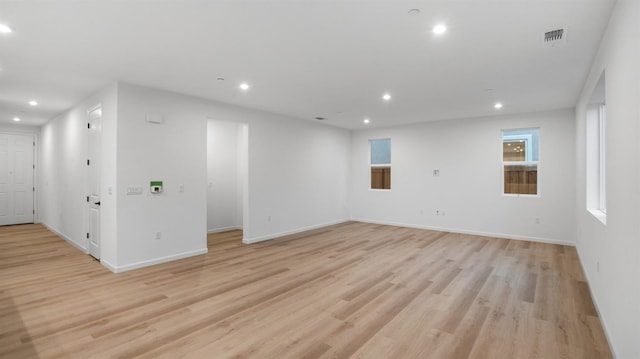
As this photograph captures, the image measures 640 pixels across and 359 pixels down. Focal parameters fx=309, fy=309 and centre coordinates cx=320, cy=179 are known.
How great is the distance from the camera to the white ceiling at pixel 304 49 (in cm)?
241

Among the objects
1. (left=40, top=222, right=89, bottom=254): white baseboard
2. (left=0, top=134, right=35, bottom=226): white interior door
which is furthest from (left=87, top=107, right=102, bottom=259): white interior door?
(left=0, top=134, right=35, bottom=226): white interior door

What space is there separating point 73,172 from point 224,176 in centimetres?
286

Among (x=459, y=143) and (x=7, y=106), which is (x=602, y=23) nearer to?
(x=459, y=143)

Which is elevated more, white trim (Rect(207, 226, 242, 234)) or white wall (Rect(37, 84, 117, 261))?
white wall (Rect(37, 84, 117, 261))

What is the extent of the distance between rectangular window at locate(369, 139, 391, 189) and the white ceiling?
10.6 ft

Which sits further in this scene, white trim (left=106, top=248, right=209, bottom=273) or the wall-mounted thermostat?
the wall-mounted thermostat

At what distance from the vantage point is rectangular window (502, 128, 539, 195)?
6430mm

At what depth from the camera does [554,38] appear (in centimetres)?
285

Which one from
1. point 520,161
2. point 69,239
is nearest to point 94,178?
point 69,239

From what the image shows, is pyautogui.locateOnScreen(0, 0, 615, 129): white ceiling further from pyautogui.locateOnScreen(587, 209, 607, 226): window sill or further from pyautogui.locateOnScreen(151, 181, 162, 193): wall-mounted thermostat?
pyautogui.locateOnScreen(587, 209, 607, 226): window sill

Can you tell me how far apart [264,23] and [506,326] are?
3405mm

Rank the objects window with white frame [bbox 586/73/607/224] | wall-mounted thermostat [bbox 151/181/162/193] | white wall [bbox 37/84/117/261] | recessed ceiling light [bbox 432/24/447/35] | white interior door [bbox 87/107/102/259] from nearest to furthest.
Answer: recessed ceiling light [bbox 432/24/447/35], window with white frame [bbox 586/73/607/224], white wall [bbox 37/84/117/261], wall-mounted thermostat [bbox 151/181/162/193], white interior door [bbox 87/107/102/259]

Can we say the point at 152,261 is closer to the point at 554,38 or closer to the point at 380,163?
the point at 554,38

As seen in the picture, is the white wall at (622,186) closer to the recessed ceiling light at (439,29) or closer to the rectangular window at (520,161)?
the recessed ceiling light at (439,29)
